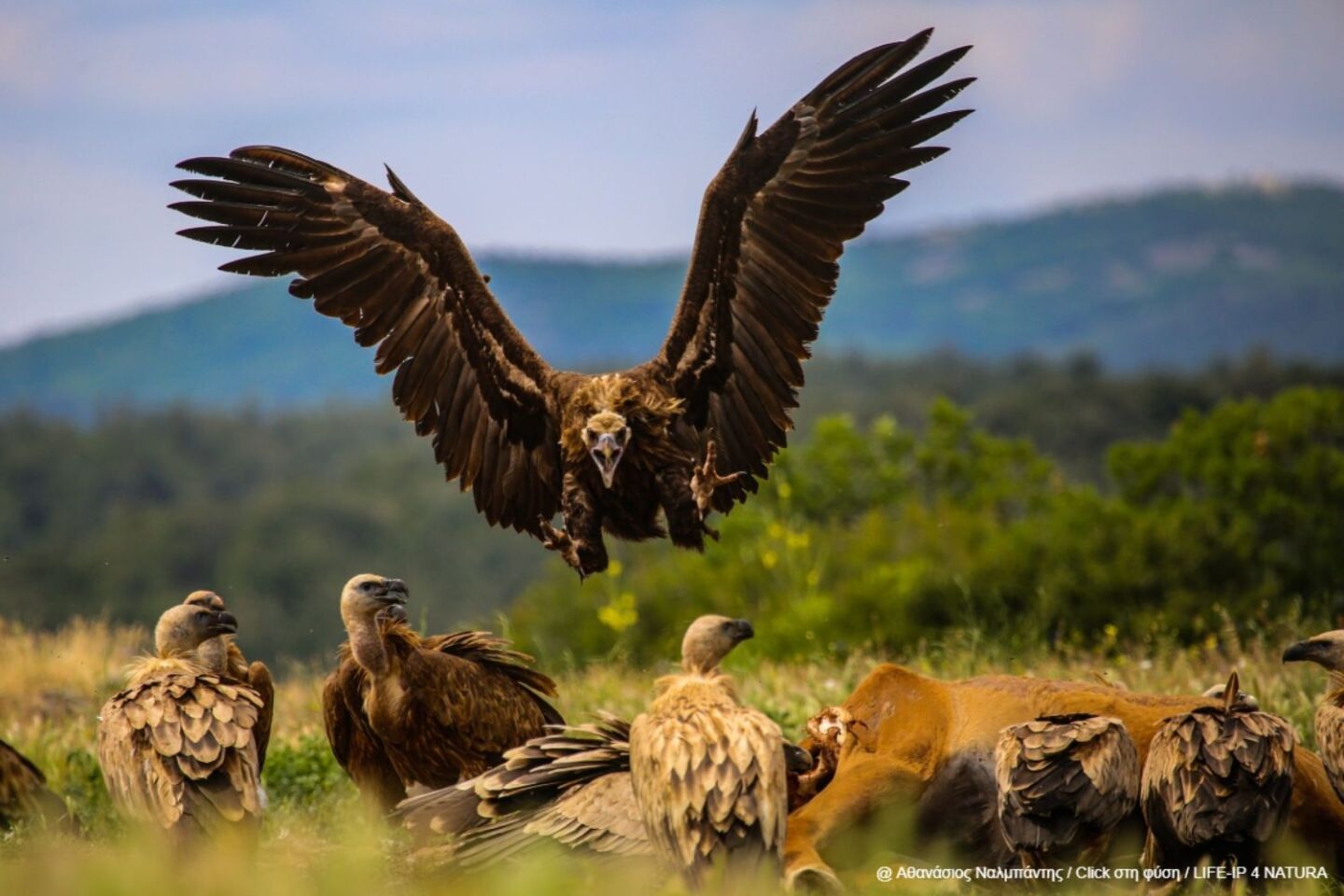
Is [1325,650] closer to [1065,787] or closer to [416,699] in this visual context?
[1065,787]

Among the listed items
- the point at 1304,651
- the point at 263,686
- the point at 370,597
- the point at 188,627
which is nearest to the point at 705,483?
the point at 370,597

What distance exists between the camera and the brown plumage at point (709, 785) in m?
5.66

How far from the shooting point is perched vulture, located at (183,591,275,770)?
6.98 m

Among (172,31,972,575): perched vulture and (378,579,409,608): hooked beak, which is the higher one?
(172,31,972,575): perched vulture

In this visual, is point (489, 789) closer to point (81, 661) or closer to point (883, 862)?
point (883, 862)

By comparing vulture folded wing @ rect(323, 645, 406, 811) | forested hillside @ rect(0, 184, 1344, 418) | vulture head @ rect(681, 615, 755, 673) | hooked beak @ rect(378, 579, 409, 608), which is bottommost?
vulture folded wing @ rect(323, 645, 406, 811)

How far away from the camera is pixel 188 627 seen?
681 cm

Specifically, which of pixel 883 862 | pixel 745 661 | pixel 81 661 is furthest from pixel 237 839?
pixel 745 661

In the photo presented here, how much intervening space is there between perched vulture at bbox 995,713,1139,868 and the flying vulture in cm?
89

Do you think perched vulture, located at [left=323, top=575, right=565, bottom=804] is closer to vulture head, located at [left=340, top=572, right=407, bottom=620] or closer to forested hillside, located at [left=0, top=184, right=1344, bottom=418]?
vulture head, located at [left=340, top=572, right=407, bottom=620]

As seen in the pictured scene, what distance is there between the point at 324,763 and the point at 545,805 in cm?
261

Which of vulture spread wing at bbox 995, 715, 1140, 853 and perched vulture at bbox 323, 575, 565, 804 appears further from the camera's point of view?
perched vulture at bbox 323, 575, 565, 804

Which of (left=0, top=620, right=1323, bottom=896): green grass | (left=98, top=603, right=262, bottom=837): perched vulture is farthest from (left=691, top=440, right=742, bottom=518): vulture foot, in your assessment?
(left=98, top=603, right=262, bottom=837): perched vulture

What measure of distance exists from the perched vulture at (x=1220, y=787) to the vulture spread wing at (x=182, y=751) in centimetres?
325
